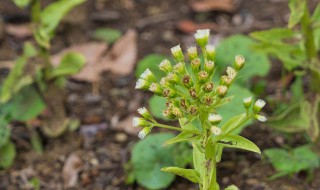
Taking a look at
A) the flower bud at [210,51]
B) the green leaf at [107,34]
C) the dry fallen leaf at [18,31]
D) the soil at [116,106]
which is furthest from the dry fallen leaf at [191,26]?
the flower bud at [210,51]

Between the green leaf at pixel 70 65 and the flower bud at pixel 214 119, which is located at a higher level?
the green leaf at pixel 70 65

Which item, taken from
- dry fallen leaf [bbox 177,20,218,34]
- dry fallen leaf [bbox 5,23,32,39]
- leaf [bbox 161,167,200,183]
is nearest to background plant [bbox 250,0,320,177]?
leaf [bbox 161,167,200,183]

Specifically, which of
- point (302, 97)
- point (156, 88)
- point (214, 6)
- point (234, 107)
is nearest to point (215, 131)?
point (156, 88)

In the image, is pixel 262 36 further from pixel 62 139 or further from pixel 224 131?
pixel 62 139

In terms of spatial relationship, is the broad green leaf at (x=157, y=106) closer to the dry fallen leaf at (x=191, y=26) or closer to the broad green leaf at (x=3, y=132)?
the broad green leaf at (x=3, y=132)

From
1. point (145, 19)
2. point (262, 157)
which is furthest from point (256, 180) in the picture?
point (145, 19)

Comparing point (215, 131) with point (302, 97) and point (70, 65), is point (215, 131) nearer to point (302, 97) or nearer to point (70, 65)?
point (302, 97)
